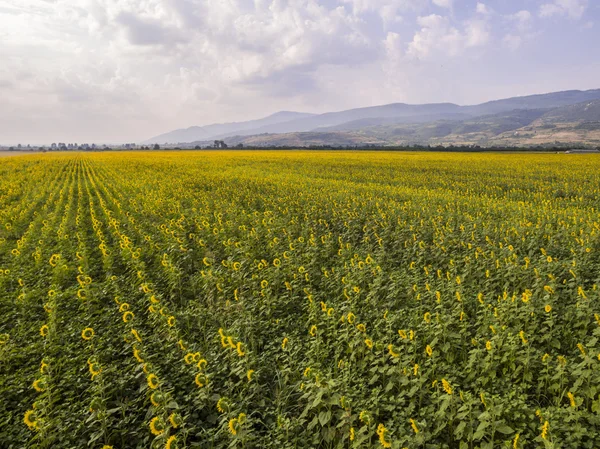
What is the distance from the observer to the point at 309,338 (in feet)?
18.0

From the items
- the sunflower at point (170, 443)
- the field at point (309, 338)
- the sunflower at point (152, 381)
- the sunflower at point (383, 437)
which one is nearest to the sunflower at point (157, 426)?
the field at point (309, 338)

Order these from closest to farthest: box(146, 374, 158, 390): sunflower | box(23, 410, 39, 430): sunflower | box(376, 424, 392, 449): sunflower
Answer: box(376, 424, 392, 449): sunflower
box(23, 410, 39, 430): sunflower
box(146, 374, 158, 390): sunflower

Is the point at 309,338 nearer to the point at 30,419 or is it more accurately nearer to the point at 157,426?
the point at 157,426

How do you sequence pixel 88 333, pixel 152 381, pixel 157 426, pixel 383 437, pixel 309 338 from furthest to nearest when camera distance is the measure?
pixel 309 338, pixel 88 333, pixel 152 381, pixel 157 426, pixel 383 437

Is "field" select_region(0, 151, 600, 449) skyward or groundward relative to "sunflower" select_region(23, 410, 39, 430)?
groundward

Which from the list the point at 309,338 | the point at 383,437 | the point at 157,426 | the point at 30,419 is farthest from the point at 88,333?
the point at 383,437

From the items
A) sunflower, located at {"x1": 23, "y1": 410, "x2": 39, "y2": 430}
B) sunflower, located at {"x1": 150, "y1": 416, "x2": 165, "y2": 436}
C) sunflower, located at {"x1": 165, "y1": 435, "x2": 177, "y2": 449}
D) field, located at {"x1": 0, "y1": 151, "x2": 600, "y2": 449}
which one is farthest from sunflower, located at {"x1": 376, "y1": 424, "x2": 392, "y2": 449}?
sunflower, located at {"x1": 23, "y1": 410, "x2": 39, "y2": 430}

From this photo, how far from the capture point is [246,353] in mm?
4434

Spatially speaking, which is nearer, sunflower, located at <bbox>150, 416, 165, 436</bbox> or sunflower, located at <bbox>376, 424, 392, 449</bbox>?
sunflower, located at <bbox>376, 424, 392, 449</bbox>

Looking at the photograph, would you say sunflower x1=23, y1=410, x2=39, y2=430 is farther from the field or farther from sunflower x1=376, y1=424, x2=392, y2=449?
sunflower x1=376, y1=424, x2=392, y2=449

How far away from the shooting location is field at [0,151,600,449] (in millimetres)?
3674

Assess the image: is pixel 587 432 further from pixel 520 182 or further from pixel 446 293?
pixel 520 182

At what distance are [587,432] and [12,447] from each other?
5.61m

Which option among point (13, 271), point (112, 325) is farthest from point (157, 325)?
point (13, 271)
